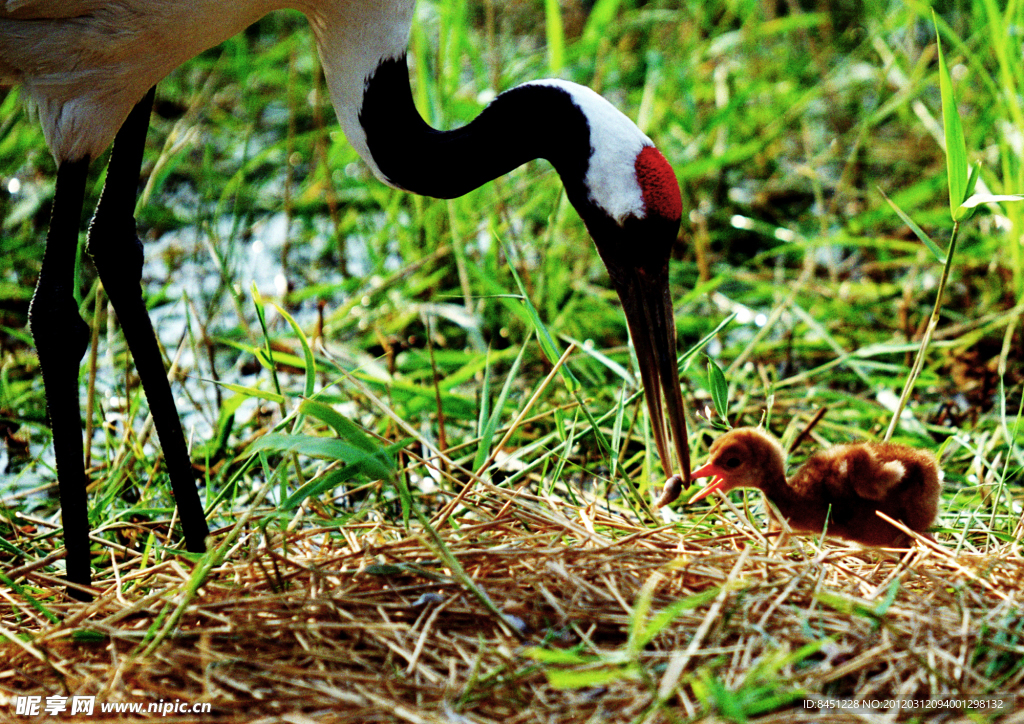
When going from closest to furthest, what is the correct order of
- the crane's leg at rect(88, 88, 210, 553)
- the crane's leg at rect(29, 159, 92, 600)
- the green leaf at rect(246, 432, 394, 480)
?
1. the green leaf at rect(246, 432, 394, 480)
2. the crane's leg at rect(29, 159, 92, 600)
3. the crane's leg at rect(88, 88, 210, 553)

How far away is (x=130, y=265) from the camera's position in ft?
11.8

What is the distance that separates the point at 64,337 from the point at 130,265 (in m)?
0.35

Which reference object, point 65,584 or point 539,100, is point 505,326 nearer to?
point 539,100

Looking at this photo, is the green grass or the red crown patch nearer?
the red crown patch

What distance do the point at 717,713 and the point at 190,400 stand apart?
2511 millimetres

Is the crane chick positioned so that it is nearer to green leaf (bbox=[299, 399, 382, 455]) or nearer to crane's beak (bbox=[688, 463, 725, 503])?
crane's beak (bbox=[688, 463, 725, 503])

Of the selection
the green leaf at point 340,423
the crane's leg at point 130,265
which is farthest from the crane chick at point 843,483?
the crane's leg at point 130,265

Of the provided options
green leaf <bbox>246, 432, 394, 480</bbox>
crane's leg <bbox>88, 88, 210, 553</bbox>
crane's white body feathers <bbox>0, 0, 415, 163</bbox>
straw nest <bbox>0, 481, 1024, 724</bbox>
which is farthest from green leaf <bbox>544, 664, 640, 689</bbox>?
crane's white body feathers <bbox>0, 0, 415, 163</bbox>

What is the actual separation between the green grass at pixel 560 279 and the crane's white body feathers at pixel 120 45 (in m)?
0.73

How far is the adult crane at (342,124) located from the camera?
3.17m

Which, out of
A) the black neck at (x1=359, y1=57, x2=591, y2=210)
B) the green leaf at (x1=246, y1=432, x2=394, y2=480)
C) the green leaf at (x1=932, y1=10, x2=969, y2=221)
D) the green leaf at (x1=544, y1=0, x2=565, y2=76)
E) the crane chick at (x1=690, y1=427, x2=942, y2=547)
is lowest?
the crane chick at (x1=690, y1=427, x2=942, y2=547)

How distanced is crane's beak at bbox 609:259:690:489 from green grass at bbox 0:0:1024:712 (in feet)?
0.55

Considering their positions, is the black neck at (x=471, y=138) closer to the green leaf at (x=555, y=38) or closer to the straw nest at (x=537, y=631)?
the straw nest at (x=537, y=631)

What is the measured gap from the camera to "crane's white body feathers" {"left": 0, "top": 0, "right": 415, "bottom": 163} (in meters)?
3.11
